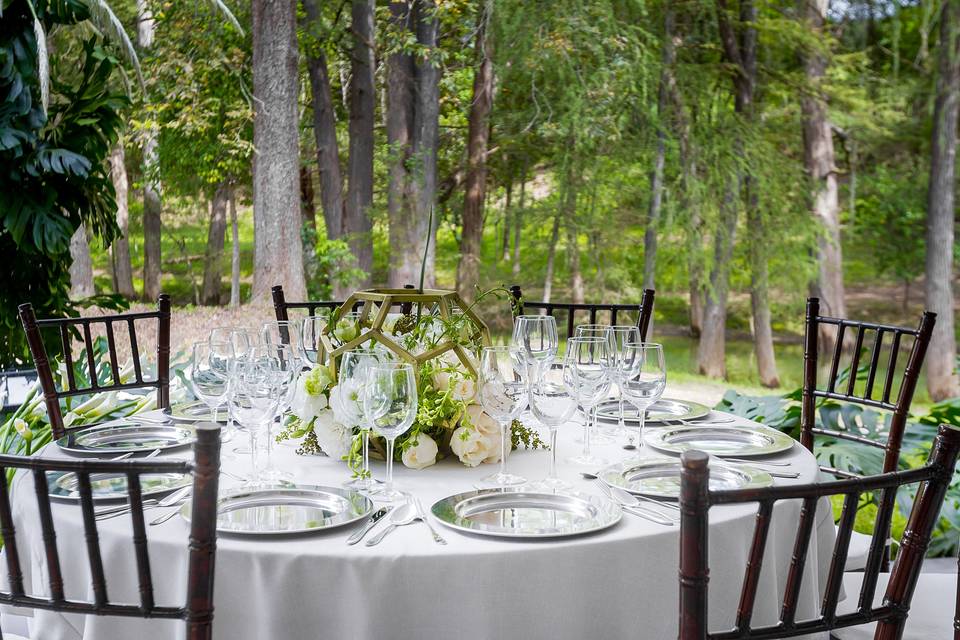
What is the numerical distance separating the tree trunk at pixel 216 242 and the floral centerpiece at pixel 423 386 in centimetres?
581

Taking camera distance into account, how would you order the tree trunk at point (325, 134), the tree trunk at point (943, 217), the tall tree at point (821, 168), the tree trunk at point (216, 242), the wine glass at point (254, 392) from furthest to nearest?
the tall tree at point (821, 168), the tree trunk at point (943, 217), the tree trunk at point (325, 134), the tree trunk at point (216, 242), the wine glass at point (254, 392)

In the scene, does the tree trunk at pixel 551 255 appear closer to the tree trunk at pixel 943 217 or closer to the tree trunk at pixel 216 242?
the tree trunk at pixel 216 242

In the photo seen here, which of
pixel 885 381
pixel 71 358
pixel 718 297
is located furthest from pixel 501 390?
pixel 718 297

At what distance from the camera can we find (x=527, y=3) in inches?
265

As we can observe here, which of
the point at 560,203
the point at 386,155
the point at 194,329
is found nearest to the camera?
the point at 194,329

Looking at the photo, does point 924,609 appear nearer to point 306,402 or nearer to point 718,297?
point 306,402

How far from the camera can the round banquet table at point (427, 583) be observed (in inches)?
41.8

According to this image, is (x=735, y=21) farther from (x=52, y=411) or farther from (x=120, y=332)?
(x=52, y=411)

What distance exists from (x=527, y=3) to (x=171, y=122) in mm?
2709

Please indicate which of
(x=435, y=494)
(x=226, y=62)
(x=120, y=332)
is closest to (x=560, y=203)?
(x=226, y=62)

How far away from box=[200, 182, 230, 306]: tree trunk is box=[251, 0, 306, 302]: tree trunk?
4.36ft

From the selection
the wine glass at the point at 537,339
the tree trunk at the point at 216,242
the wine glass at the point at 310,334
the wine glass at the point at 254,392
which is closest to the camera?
the wine glass at the point at 254,392

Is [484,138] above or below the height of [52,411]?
above

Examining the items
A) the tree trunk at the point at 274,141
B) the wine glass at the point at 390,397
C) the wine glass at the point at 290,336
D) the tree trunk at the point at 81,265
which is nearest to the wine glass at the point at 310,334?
the wine glass at the point at 290,336
